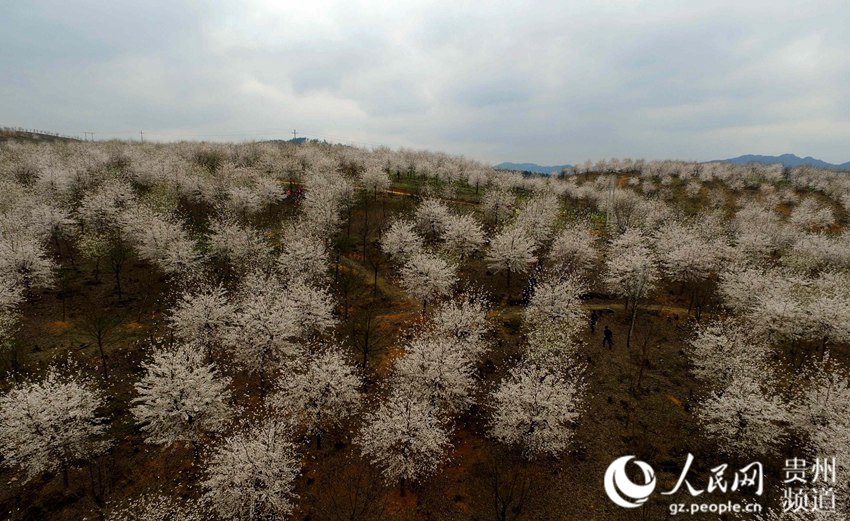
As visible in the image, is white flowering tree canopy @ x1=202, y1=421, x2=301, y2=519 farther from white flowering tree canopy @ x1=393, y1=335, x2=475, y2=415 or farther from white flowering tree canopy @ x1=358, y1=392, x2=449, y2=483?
white flowering tree canopy @ x1=393, y1=335, x2=475, y2=415

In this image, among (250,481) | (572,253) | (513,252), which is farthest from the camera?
(572,253)

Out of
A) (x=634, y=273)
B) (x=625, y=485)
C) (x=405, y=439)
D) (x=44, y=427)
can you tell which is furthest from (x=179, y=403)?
(x=634, y=273)

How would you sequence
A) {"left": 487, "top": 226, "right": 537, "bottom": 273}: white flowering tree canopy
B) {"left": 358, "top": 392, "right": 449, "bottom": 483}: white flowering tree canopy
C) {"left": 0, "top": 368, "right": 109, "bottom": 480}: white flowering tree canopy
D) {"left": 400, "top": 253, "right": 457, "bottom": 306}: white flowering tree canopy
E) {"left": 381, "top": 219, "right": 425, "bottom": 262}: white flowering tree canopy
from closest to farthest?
{"left": 0, "top": 368, "right": 109, "bottom": 480}: white flowering tree canopy → {"left": 358, "top": 392, "right": 449, "bottom": 483}: white flowering tree canopy → {"left": 400, "top": 253, "right": 457, "bottom": 306}: white flowering tree canopy → {"left": 487, "top": 226, "right": 537, "bottom": 273}: white flowering tree canopy → {"left": 381, "top": 219, "right": 425, "bottom": 262}: white flowering tree canopy

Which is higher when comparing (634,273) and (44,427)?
(634,273)

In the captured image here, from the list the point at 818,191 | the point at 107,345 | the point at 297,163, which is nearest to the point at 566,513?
the point at 107,345

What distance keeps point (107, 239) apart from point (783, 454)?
326 feet

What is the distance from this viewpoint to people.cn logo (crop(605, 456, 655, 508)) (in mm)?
33644

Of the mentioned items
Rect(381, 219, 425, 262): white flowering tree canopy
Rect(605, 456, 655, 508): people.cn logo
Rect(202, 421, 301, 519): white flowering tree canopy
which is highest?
Rect(381, 219, 425, 262): white flowering tree canopy

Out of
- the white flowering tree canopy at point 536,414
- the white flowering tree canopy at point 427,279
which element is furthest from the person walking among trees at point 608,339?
the white flowering tree canopy at point 427,279

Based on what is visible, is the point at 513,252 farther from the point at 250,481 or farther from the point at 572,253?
the point at 250,481

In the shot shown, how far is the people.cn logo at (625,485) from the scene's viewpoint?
110 feet

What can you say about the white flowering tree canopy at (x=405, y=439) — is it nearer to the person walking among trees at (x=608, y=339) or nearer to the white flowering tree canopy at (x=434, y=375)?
the white flowering tree canopy at (x=434, y=375)

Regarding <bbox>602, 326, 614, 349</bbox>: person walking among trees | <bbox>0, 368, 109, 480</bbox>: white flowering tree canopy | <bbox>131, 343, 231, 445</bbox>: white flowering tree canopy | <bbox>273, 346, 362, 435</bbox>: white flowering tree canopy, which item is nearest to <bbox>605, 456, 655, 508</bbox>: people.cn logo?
<bbox>602, 326, 614, 349</bbox>: person walking among trees

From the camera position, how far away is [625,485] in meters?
35.0
